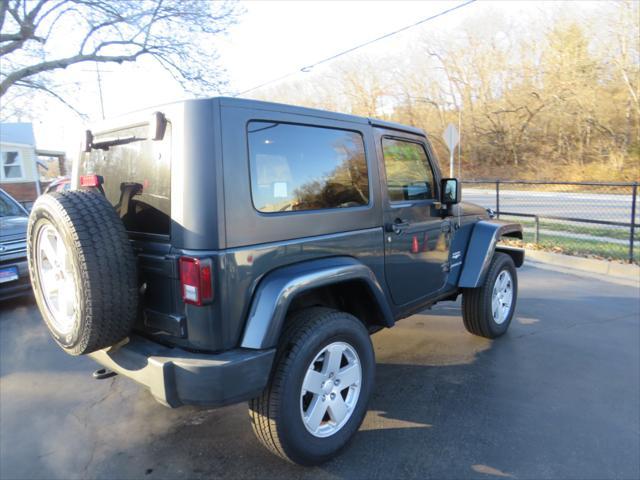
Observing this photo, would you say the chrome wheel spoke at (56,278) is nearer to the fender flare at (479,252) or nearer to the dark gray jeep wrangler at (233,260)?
the dark gray jeep wrangler at (233,260)

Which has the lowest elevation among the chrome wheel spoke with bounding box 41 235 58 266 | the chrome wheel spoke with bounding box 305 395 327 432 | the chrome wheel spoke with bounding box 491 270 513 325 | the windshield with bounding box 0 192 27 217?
the chrome wheel spoke with bounding box 305 395 327 432

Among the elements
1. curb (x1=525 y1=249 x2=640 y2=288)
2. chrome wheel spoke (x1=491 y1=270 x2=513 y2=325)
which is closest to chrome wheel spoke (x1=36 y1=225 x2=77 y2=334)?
chrome wheel spoke (x1=491 y1=270 x2=513 y2=325)

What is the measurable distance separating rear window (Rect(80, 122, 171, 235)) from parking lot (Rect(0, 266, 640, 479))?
1.12 metres

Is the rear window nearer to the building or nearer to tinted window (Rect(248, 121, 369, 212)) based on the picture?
tinted window (Rect(248, 121, 369, 212))

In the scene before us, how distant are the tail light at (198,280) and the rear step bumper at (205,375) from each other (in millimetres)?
297

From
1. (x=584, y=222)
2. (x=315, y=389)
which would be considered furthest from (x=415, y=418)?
(x=584, y=222)

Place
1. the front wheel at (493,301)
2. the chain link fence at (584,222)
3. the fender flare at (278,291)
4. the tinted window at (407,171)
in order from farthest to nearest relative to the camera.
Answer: the chain link fence at (584,222) → the front wheel at (493,301) → the tinted window at (407,171) → the fender flare at (278,291)

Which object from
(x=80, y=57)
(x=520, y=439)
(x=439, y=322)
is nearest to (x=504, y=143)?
(x=80, y=57)

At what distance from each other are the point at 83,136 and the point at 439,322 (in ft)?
12.7

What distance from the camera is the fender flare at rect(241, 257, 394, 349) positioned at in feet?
7.11

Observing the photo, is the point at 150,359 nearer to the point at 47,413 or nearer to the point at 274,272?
the point at 274,272

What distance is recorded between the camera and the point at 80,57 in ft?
57.7

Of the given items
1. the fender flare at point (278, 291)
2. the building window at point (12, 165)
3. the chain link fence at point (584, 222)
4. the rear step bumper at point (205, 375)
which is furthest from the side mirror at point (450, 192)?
the building window at point (12, 165)

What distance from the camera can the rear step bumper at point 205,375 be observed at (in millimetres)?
2049
